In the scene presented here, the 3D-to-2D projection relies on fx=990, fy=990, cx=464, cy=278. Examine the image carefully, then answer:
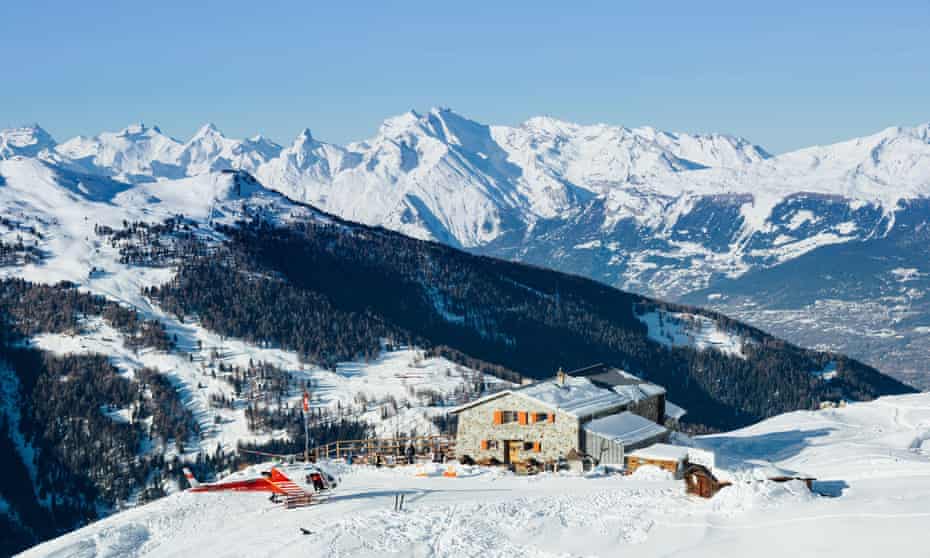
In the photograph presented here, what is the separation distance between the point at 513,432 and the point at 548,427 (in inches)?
120

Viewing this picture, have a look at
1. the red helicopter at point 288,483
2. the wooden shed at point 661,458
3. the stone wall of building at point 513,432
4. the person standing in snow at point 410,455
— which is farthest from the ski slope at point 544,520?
the stone wall of building at point 513,432

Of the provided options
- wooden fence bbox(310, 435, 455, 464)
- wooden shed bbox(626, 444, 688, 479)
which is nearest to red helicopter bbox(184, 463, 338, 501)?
wooden fence bbox(310, 435, 455, 464)

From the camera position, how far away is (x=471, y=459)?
79625 millimetres

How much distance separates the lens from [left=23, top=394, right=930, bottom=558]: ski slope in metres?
43.7

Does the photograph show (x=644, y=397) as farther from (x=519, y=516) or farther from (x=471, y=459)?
(x=519, y=516)

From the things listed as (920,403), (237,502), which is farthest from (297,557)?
(920,403)

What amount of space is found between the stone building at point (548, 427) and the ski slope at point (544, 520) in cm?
1184


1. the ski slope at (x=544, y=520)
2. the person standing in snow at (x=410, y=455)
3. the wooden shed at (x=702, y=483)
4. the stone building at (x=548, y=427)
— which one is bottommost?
the ski slope at (x=544, y=520)

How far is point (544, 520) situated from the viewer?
50.3 meters

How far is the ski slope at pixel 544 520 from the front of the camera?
1721 inches

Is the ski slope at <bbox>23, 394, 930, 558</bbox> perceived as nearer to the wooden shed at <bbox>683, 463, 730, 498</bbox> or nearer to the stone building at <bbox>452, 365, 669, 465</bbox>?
the wooden shed at <bbox>683, 463, 730, 498</bbox>

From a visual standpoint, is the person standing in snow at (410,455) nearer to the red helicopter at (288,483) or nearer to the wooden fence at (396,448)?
the wooden fence at (396,448)

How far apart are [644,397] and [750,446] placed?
18.9 metres

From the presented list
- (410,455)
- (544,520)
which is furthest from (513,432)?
(544,520)
